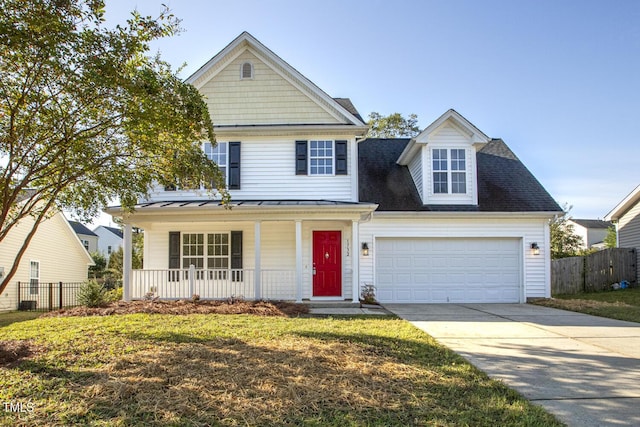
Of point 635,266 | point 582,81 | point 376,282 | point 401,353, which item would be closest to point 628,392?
point 401,353

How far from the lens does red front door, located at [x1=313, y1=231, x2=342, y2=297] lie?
13164 mm

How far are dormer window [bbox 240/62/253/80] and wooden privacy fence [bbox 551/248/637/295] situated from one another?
577 inches

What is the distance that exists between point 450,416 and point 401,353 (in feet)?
7.35

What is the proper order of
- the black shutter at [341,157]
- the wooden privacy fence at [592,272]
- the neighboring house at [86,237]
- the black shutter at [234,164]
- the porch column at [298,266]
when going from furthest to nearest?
the neighboring house at [86,237] < the wooden privacy fence at [592,272] < the black shutter at [234,164] < the black shutter at [341,157] < the porch column at [298,266]

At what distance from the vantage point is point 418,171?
1442cm

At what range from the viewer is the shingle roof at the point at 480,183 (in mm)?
13656

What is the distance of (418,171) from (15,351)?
12091 mm

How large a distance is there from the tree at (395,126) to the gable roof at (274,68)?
14.3 meters

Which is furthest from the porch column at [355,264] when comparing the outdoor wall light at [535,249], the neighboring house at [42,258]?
the neighboring house at [42,258]

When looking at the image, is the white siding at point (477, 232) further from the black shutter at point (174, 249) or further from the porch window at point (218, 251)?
the black shutter at point (174, 249)

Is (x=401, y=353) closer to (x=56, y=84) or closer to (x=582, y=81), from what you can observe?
(x=56, y=84)

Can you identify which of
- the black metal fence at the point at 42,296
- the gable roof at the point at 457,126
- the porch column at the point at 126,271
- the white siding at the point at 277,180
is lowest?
the black metal fence at the point at 42,296

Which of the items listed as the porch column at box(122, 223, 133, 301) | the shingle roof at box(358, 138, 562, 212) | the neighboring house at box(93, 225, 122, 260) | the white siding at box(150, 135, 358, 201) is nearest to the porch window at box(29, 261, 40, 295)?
the porch column at box(122, 223, 133, 301)

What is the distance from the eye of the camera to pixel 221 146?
13.7 metres
